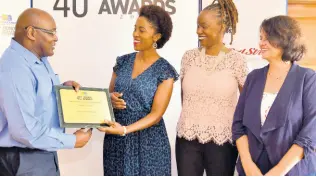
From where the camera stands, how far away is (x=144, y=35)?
271 centimetres

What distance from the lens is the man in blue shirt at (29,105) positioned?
2014mm

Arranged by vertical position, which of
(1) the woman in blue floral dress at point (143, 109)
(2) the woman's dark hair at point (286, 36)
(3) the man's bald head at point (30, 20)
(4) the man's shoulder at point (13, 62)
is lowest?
(1) the woman in blue floral dress at point (143, 109)

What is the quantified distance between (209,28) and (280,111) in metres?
0.76

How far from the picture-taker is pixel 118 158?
106 inches

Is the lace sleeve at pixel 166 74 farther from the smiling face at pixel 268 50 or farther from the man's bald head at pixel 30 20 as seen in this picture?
the man's bald head at pixel 30 20

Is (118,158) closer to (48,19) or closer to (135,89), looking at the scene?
(135,89)

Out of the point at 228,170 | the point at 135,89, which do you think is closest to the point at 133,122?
the point at 135,89

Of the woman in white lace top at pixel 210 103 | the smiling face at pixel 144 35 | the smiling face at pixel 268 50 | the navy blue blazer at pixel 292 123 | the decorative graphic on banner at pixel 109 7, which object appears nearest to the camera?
the navy blue blazer at pixel 292 123

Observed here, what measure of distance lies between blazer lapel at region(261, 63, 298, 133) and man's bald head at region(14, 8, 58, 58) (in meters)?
1.20

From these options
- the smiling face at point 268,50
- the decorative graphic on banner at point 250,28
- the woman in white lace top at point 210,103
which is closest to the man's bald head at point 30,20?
the woman in white lace top at point 210,103

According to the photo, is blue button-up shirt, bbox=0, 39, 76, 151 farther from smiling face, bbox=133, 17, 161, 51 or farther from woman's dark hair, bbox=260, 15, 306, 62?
woman's dark hair, bbox=260, 15, 306, 62

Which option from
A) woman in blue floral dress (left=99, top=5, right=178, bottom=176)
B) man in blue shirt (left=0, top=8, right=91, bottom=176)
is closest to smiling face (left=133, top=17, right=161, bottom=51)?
woman in blue floral dress (left=99, top=5, right=178, bottom=176)

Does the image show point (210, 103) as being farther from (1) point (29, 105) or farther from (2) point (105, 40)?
(2) point (105, 40)

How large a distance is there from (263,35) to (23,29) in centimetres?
125
